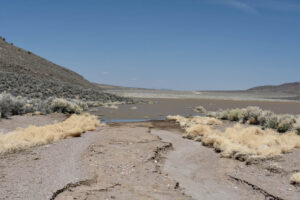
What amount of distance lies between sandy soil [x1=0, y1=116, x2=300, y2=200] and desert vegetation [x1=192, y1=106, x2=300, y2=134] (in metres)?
5.71

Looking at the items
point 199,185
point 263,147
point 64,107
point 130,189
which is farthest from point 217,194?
point 64,107

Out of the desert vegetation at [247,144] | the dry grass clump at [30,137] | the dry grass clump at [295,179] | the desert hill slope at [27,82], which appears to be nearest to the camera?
the dry grass clump at [295,179]

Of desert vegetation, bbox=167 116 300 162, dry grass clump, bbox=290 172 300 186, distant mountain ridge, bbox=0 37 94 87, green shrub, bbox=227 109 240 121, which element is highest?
distant mountain ridge, bbox=0 37 94 87

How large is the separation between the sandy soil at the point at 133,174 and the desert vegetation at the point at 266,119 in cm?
571

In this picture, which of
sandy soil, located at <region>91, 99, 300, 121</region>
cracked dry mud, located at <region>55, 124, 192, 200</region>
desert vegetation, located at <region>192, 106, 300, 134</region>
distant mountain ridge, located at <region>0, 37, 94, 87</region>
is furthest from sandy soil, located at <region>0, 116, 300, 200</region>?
distant mountain ridge, located at <region>0, 37, 94, 87</region>

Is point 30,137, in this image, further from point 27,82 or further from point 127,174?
point 27,82

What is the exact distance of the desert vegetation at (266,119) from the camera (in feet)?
52.0

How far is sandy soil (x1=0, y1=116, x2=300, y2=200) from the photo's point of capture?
5977 mm

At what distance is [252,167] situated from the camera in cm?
904

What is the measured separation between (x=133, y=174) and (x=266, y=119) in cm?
1277

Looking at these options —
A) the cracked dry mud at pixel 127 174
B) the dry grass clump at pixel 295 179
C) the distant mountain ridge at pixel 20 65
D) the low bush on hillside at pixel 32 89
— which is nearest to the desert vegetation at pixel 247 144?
the dry grass clump at pixel 295 179

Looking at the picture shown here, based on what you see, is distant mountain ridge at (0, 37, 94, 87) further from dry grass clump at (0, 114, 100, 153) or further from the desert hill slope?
dry grass clump at (0, 114, 100, 153)

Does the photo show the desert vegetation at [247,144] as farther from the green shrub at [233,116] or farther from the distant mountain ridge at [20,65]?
the distant mountain ridge at [20,65]

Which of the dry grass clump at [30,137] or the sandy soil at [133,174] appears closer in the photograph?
the sandy soil at [133,174]
